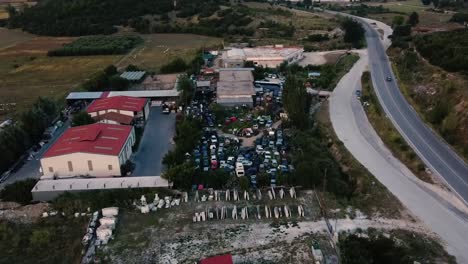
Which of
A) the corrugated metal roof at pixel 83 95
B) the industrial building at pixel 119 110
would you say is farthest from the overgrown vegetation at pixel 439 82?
the corrugated metal roof at pixel 83 95

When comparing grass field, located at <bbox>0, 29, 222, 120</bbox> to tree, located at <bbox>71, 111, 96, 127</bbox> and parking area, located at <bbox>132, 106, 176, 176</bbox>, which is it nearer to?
tree, located at <bbox>71, 111, 96, 127</bbox>

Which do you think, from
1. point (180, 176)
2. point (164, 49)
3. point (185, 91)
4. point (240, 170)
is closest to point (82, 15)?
point (164, 49)

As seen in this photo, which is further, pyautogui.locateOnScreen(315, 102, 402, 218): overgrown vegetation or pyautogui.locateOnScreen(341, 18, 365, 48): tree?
pyautogui.locateOnScreen(341, 18, 365, 48): tree

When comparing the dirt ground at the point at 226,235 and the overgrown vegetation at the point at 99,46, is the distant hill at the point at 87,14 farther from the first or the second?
the dirt ground at the point at 226,235

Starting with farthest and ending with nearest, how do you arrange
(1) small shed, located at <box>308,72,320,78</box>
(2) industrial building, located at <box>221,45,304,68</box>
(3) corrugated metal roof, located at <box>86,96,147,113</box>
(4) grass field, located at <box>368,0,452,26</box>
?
(4) grass field, located at <box>368,0,452,26</box>
(2) industrial building, located at <box>221,45,304,68</box>
(1) small shed, located at <box>308,72,320,78</box>
(3) corrugated metal roof, located at <box>86,96,147,113</box>

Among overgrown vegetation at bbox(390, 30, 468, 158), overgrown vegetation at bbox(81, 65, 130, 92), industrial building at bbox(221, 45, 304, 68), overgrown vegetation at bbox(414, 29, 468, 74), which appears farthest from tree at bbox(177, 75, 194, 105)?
overgrown vegetation at bbox(414, 29, 468, 74)
